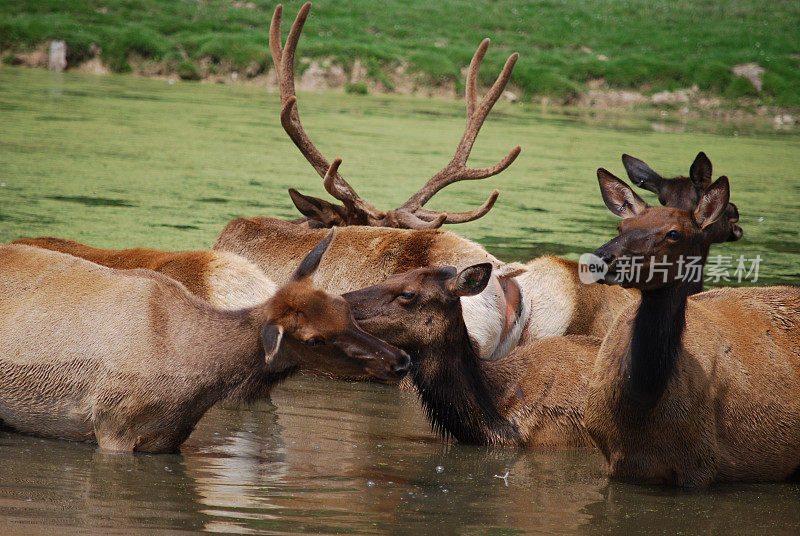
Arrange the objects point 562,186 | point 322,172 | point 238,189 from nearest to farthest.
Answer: point 322,172
point 238,189
point 562,186

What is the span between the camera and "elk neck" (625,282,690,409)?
13.9 ft

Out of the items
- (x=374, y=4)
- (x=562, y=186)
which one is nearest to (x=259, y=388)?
(x=562, y=186)

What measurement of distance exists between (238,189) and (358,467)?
324 inches

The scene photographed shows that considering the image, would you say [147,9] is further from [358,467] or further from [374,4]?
[358,467]

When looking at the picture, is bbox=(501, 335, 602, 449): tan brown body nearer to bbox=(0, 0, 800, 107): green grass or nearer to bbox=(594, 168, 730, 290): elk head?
bbox=(594, 168, 730, 290): elk head

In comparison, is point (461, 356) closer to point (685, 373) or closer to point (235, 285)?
point (685, 373)

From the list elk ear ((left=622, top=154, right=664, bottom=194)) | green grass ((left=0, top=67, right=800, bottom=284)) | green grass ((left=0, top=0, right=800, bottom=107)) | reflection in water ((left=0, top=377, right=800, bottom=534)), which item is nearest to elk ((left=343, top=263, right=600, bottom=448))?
reflection in water ((left=0, top=377, right=800, bottom=534))

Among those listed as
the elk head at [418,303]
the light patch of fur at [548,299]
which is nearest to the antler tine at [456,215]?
the light patch of fur at [548,299]

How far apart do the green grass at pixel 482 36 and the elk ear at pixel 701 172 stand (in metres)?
25.0

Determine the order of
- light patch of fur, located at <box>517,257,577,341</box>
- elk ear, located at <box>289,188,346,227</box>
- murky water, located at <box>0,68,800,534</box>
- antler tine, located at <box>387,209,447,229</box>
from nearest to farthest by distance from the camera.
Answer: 1. murky water, located at <box>0,68,800,534</box>
2. light patch of fur, located at <box>517,257,577,341</box>
3. antler tine, located at <box>387,209,447,229</box>
4. elk ear, located at <box>289,188,346,227</box>

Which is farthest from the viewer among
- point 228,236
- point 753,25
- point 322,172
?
point 753,25

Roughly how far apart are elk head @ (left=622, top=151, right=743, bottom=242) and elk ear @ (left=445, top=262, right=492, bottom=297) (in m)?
0.86

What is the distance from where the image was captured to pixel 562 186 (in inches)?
563

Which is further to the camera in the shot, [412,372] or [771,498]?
[412,372]
